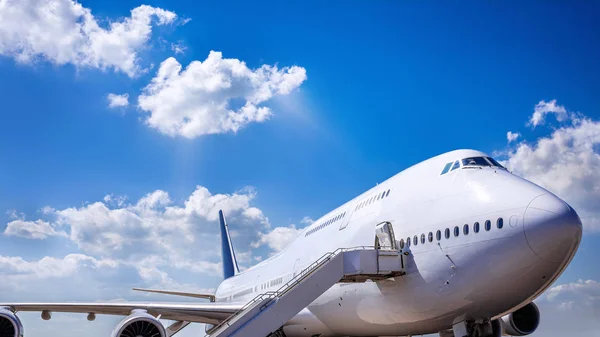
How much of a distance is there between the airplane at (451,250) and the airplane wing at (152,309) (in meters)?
2.61

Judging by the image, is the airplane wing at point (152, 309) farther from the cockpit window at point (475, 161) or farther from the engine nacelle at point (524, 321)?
the cockpit window at point (475, 161)

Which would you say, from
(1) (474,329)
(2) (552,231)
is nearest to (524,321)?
(1) (474,329)

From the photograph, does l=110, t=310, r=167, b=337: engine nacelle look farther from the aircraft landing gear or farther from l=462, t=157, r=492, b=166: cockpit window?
l=462, t=157, r=492, b=166: cockpit window

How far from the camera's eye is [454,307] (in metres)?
13.1

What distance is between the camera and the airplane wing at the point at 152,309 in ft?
74.3

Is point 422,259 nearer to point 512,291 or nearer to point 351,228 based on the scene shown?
point 512,291

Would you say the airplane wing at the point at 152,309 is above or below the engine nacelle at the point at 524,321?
above

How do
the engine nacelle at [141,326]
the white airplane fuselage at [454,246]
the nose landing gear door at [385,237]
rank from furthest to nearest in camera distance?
the engine nacelle at [141,326] < the nose landing gear door at [385,237] < the white airplane fuselage at [454,246]

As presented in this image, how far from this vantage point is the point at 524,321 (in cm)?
1681

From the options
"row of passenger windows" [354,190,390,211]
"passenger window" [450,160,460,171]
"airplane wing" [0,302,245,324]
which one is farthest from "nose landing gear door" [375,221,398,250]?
"airplane wing" [0,302,245,324]

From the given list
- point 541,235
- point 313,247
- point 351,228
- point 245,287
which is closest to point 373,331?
point 351,228

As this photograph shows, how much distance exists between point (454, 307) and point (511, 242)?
2.38 metres

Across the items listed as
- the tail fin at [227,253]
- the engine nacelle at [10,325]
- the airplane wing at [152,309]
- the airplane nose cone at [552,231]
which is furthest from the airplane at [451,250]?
the tail fin at [227,253]

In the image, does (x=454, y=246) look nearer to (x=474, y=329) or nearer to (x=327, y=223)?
(x=474, y=329)
